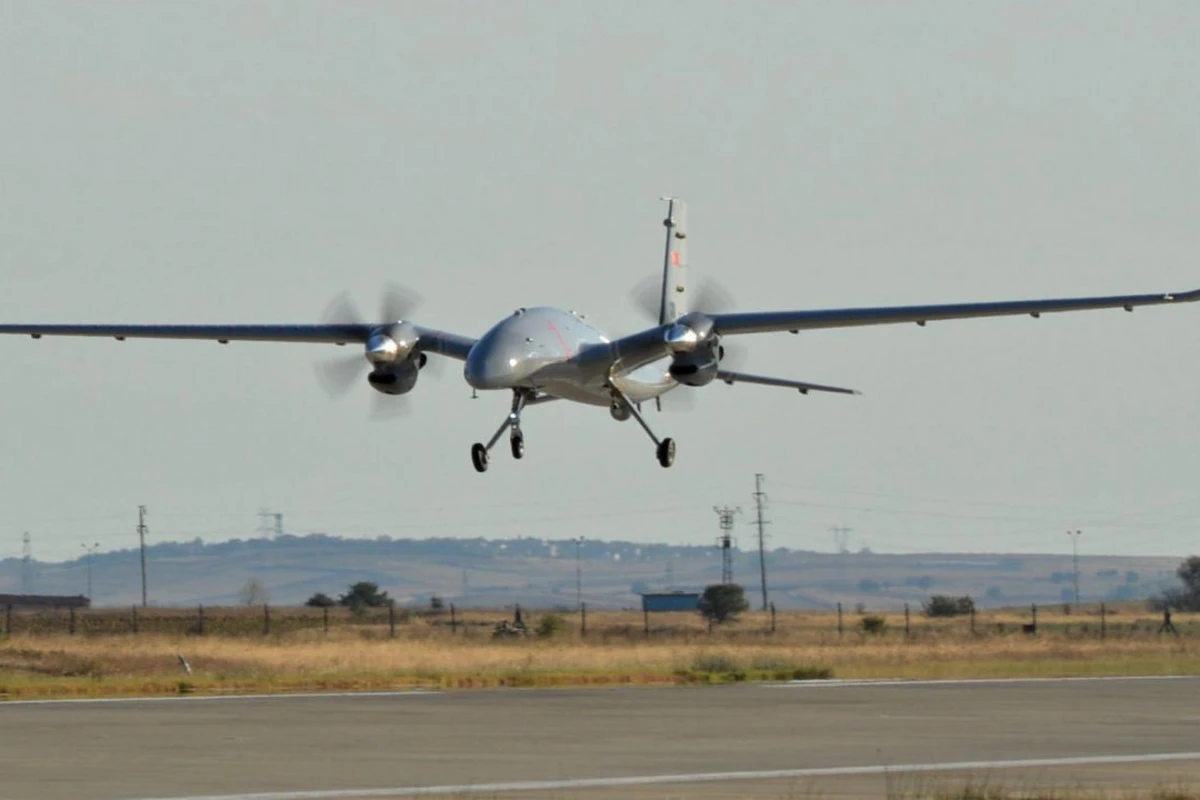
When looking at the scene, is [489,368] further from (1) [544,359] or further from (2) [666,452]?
(2) [666,452]

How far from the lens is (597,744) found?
31031 millimetres

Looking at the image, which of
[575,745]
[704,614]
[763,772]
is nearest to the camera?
[763,772]

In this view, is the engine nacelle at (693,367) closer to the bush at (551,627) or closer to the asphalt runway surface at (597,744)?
the asphalt runway surface at (597,744)

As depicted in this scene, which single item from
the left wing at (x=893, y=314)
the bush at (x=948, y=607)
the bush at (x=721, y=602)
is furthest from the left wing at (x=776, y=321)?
the bush at (x=948, y=607)

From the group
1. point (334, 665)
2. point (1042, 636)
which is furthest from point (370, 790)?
point (1042, 636)

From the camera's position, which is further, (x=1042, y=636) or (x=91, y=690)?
(x=1042, y=636)

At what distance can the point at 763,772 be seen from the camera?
2686 cm

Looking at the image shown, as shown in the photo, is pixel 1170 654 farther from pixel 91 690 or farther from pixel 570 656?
pixel 91 690

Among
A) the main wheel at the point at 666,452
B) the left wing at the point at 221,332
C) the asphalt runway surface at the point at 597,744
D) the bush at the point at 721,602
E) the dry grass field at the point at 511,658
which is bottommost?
the asphalt runway surface at the point at 597,744

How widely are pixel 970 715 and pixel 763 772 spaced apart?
1181 cm

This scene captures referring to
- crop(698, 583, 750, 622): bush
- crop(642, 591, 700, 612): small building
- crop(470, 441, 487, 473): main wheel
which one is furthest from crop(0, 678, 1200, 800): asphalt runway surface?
crop(642, 591, 700, 612): small building

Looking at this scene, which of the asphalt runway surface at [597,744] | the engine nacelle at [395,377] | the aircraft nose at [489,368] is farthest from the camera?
the engine nacelle at [395,377]

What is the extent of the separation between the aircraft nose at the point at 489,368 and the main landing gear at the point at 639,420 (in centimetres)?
485

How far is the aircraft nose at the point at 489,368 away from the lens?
38500mm
